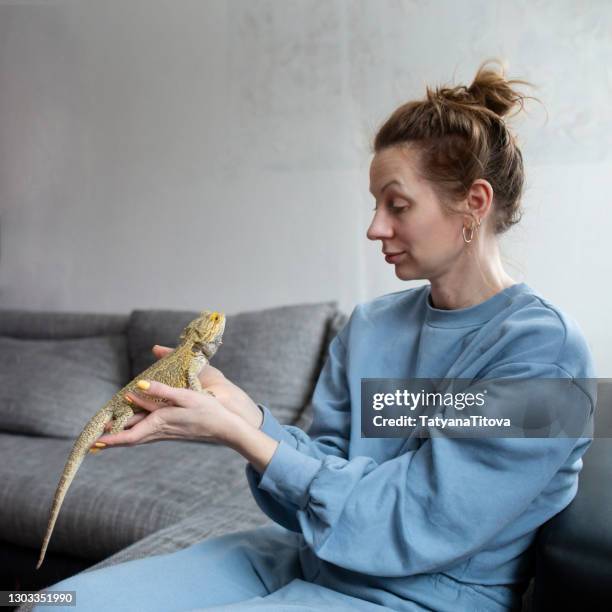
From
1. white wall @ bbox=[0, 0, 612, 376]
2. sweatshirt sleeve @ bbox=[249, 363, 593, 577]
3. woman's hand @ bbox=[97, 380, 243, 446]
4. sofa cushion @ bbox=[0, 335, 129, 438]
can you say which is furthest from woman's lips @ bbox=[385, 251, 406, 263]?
sofa cushion @ bbox=[0, 335, 129, 438]

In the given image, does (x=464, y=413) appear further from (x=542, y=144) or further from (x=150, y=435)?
(x=542, y=144)

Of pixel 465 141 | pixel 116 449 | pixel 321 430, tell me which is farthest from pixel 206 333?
pixel 116 449

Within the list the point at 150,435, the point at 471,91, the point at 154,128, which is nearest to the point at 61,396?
the point at 154,128

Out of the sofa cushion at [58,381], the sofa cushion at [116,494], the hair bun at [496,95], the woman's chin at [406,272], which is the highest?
the hair bun at [496,95]

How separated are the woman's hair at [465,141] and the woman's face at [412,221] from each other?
18 millimetres

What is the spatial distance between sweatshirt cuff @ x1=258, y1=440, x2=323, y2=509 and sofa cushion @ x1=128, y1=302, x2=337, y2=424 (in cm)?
143

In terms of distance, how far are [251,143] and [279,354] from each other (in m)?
0.85

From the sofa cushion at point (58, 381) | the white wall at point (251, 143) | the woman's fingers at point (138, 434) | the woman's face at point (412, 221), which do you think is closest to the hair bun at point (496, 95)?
the woman's face at point (412, 221)

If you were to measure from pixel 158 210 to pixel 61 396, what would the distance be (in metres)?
0.87

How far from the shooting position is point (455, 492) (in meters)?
1.00

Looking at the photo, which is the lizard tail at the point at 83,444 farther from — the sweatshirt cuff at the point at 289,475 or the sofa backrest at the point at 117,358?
the sofa backrest at the point at 117,358

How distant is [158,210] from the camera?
3.11 metres

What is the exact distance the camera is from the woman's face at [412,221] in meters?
1.18

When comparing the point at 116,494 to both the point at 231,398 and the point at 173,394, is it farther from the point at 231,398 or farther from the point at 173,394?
the point at 173,394
